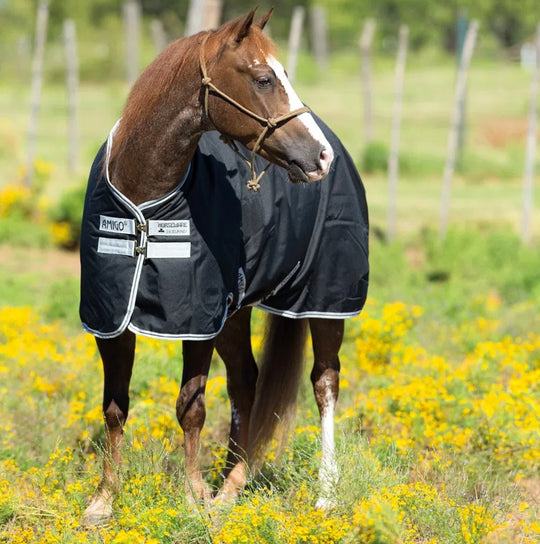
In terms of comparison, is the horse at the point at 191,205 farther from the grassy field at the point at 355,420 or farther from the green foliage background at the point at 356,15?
the green foliage background at the point at 356,15

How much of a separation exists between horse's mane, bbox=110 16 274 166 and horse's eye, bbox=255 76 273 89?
0.38ft

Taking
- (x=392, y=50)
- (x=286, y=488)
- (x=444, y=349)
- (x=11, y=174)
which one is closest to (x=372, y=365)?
(x=444, y=349)

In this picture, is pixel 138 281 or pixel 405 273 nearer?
pixel 138 281

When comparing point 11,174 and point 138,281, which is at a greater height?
point 138,281

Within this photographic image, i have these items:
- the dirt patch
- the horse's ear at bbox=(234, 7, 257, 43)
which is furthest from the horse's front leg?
the dirt patch

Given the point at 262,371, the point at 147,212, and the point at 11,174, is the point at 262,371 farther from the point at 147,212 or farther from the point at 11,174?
the point at 11,174

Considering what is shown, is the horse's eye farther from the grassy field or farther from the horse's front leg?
the grassy field

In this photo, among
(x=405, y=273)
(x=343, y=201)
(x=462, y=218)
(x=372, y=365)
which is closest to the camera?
(x=343, y=201)

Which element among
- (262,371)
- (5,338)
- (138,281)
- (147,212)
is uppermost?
(147,212)

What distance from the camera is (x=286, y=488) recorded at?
421cm

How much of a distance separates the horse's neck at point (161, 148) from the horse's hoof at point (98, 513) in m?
1.31

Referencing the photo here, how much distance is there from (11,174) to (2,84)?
19919 millimetres

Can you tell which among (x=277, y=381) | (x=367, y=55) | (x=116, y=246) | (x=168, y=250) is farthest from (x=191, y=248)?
(x=367, y=55)

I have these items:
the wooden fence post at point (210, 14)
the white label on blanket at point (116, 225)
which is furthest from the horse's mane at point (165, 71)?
the wooden fence post at point (210, 14)
